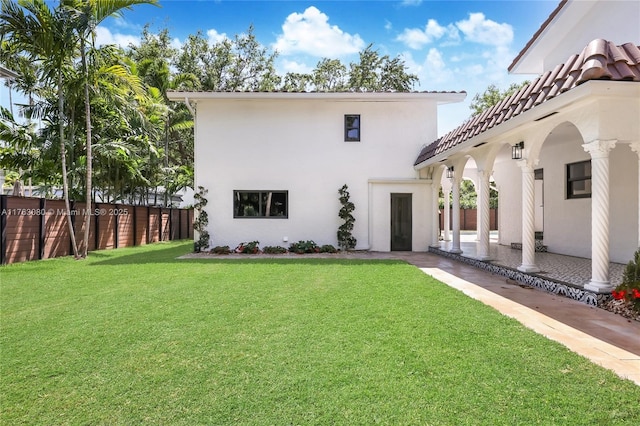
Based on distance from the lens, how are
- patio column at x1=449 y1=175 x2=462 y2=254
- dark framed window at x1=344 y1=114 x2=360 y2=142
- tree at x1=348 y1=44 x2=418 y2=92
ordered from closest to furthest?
patio column at x1=449 y1=175 x2=462 y2=254 < dark framed window at x1=344 y1=114 x2=360 y2=142 < tree at x1=348 y1=44 x2=418 y2=92

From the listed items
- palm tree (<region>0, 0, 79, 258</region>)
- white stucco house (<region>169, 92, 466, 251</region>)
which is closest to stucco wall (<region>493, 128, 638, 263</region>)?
white stucco house (<region>169, 92, 466, 251</region>)

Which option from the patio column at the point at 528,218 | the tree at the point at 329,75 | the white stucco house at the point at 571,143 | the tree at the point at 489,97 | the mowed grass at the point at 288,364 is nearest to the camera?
the mowed grass at the point at 288,364

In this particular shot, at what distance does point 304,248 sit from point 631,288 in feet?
28.0

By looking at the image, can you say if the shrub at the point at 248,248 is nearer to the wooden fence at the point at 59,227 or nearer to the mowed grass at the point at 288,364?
the wooden fence at the point at 59,227

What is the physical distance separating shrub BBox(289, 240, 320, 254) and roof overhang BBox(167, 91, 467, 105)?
514cm

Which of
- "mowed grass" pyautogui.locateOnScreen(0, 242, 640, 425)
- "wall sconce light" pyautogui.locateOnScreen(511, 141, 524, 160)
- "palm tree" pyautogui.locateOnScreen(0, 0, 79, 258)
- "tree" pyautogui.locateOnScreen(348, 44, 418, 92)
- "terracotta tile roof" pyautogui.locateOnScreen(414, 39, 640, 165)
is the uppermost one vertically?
"tree" pyautogui.locateOnScreen(348, 44, 418, 92)

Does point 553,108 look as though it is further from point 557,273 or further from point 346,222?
point 346,222

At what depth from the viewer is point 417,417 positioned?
2387 millimetres

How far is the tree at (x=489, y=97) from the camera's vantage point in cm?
2446

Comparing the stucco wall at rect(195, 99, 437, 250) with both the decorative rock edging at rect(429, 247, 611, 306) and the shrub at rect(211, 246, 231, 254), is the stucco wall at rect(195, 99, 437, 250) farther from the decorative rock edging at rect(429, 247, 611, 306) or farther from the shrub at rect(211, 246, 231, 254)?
the decorative rock edging at rect(429, 247, 611, 306)

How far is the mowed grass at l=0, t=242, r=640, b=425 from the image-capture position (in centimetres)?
246

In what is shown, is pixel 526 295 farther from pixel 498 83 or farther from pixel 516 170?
pixel 498 83

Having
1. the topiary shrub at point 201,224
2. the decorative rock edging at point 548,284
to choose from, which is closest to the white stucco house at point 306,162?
the topiary shrub at point 201,224

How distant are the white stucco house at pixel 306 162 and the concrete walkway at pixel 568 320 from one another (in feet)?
18.4
